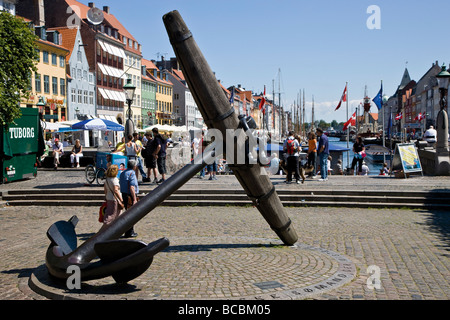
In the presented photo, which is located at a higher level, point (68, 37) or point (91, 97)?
point (68, 37)

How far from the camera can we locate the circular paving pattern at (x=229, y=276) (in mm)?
5672

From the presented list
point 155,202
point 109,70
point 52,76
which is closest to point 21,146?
point 155,202

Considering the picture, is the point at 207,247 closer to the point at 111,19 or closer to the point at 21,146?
the point at 21,146

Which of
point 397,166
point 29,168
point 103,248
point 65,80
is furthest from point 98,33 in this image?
point 103,248

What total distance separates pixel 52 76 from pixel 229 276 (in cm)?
4673

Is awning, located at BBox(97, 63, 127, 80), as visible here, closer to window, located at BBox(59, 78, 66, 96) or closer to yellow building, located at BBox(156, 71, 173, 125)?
window, located at BBox(59, 78, 66, 96)

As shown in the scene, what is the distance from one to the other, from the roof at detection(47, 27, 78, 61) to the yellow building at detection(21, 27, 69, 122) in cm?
217

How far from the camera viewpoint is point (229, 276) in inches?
252

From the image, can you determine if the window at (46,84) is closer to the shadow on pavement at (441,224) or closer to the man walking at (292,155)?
the man walking at (292,155)

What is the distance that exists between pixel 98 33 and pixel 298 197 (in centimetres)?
5240

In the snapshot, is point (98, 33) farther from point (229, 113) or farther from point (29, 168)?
point (229, 113)

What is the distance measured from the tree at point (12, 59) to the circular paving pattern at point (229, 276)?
404 inches

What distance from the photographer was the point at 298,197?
1419cm

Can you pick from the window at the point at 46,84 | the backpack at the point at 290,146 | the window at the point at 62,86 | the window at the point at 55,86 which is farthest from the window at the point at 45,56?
the backpack at the point at 290,146
